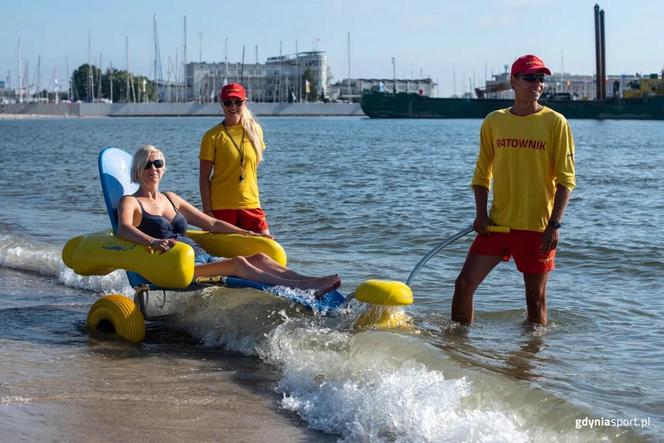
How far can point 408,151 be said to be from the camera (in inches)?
1494

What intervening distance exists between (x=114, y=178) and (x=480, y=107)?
8771 centimetres

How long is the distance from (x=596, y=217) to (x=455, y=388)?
10.5m

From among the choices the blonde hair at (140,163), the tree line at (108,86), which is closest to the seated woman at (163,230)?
the blonde hair at (140,163)

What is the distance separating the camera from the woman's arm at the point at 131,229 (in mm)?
6195

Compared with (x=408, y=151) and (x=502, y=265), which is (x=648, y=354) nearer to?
(x=502, y=265)

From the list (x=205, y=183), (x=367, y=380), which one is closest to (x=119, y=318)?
(x=205, y=183)

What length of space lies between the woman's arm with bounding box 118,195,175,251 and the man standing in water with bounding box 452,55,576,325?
6.44 ft

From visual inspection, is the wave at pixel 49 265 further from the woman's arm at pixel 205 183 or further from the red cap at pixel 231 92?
the red cap at pixel 231 92

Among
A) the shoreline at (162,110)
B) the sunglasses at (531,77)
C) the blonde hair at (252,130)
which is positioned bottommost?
the blonde hair at (252,130)

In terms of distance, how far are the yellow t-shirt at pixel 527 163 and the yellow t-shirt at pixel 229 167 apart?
78.4 inches

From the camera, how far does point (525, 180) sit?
553 centimetres

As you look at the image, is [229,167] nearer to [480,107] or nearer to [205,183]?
[205,183]

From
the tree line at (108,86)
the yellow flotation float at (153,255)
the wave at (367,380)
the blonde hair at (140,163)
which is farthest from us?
the tree line at (108,86)

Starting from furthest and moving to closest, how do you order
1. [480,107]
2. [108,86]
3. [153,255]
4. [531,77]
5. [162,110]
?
[108,86] < [162,110] < [480,107] < [153,255] < [531,77]
